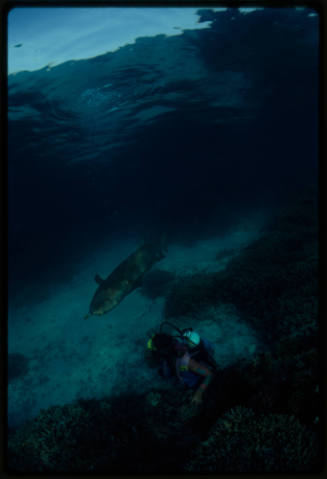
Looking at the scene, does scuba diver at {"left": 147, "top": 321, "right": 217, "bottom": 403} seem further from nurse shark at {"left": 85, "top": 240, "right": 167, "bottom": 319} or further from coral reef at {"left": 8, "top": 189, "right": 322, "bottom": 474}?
nurse shark at {"left": 85, "top": 240, "right": 167, "bottom": 319}

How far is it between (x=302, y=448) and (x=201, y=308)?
182 inches

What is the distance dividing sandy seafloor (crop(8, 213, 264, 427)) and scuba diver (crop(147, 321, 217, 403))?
4.97ft

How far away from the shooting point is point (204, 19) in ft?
38.0

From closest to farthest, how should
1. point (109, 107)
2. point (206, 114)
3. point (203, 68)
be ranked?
point (203, 68) → point (109, 107) → point (206, 114)

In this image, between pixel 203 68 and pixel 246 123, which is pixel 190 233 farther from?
pixel 246 123

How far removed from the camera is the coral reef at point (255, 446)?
3064mm

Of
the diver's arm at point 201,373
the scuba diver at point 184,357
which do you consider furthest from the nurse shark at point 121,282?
the diver's arm at point 201,373

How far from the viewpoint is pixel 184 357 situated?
3.91 m

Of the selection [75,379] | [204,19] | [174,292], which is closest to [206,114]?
[204,19]

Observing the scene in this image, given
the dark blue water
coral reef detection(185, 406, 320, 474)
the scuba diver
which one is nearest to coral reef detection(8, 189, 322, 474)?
coral reef detection(185, 406, 320, 474)

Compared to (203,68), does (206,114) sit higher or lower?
lower

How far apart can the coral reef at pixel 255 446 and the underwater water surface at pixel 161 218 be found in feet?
0.31

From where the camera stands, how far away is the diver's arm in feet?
13.0

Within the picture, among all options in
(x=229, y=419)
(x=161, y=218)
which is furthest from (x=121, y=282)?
(x=161, y=218)
